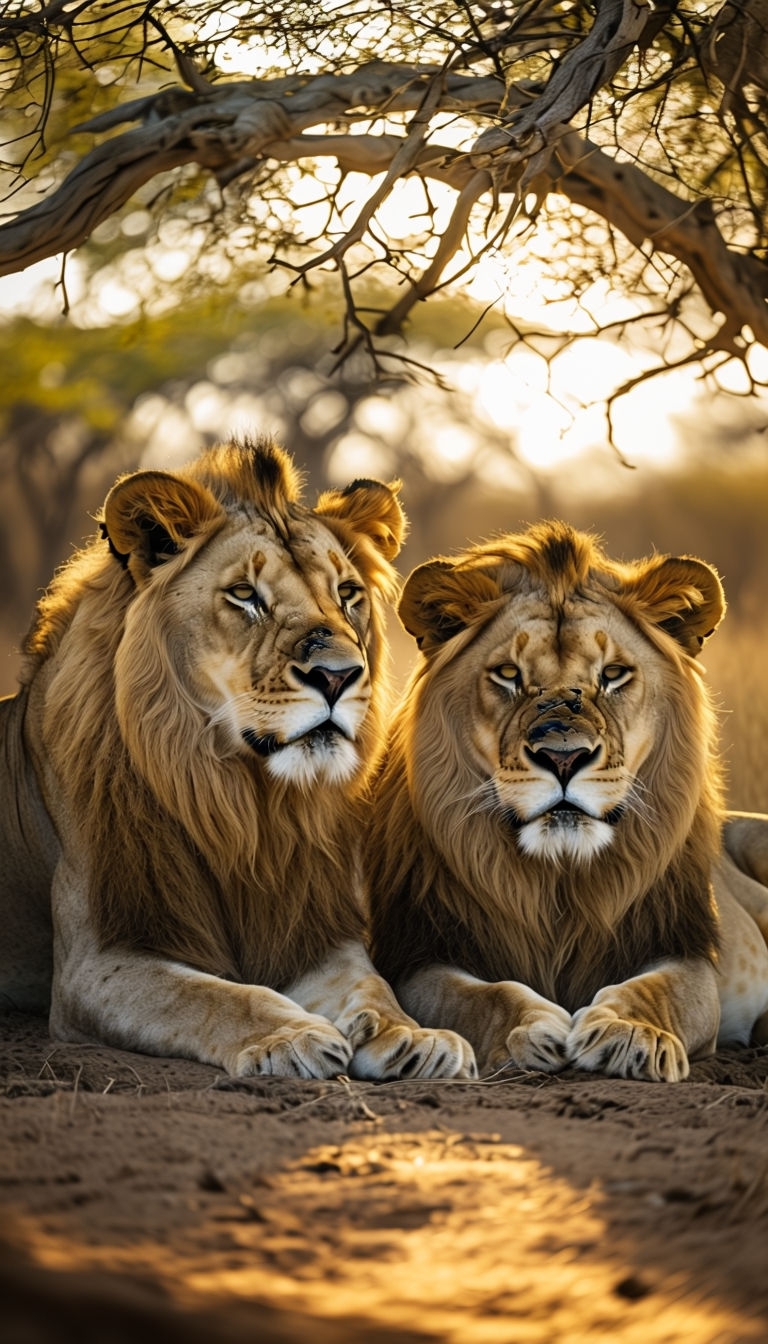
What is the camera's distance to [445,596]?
157 inches

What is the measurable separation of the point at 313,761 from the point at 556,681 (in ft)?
2.24

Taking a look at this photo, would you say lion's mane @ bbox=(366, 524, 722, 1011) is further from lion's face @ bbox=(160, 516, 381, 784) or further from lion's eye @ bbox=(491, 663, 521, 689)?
lion's face @ bbox=(160, 516, 381, 784)

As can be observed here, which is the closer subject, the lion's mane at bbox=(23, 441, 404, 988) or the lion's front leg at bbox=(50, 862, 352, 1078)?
the lion's front leg at bbox=(50, 862, 352, 1078)

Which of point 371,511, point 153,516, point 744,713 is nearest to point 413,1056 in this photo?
point 153,516

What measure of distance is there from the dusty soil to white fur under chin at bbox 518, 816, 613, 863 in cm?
78

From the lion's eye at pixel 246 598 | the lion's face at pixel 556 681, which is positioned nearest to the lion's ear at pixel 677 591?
the lion's face at pixel 556 681

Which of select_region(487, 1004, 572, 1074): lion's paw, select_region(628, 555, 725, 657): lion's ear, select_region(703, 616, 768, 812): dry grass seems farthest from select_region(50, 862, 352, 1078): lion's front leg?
select_region(703, 616, 768, 812): dry grass

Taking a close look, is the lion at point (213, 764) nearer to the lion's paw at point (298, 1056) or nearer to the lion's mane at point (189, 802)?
the lion's mane at point (189, 802)

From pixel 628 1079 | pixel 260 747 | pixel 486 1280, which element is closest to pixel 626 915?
pixel 628 1079

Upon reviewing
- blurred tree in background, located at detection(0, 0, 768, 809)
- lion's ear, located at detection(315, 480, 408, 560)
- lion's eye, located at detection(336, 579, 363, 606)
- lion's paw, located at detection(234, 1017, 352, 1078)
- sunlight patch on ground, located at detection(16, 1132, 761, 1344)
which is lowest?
sunlight patch on ground, located at detection(16, 1132, 761, 1344)

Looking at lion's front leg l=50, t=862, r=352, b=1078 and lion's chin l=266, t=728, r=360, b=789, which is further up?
lion's chin l=266, t=728, r=360, b=789

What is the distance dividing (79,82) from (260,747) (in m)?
4.87

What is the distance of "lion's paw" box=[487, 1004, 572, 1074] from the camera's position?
10.7ft

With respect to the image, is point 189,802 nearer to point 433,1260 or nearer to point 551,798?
point 551,798
